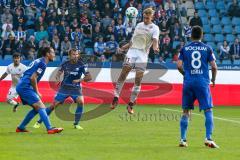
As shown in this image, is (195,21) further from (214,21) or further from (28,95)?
(28,95)

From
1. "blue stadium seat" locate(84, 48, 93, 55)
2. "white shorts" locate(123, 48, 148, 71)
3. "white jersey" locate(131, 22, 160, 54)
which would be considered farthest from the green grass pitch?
"blue stadium seat" locate(84, 48, 93, 55)

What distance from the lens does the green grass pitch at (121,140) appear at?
13031 mm

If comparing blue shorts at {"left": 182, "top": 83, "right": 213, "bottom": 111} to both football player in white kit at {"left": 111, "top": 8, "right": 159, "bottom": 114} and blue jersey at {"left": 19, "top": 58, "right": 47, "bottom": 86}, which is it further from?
football player in white kit at {"left": 111, "top": 8, "right": 159, "bottom": 114}

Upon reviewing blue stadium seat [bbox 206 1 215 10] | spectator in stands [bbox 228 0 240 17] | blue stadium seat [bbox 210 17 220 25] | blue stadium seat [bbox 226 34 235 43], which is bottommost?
blue stadium seat [bbox 226 34 235 43]

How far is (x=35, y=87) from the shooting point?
16.4 meters

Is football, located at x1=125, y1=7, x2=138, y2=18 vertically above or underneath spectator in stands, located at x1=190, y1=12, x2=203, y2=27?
above

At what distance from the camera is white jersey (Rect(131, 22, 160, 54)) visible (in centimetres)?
1825

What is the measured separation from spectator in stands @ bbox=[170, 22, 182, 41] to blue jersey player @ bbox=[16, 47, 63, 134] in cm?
1623

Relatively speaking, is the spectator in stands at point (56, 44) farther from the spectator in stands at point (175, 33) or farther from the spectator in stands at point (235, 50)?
the spectator in stands at point (235, 50)

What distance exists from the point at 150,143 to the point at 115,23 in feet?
58.3

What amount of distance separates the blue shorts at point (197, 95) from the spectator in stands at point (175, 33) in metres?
18.1

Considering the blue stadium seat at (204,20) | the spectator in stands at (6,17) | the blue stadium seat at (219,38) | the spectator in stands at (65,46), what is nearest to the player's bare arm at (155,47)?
the spectator in stands at (65,46)

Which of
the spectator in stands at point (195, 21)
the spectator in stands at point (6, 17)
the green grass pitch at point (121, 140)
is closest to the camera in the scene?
the green grass pitch at point (121, 140)

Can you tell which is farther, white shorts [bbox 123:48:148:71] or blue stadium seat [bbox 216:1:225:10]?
blue stadium seat [bbox 216:1:225:10]
